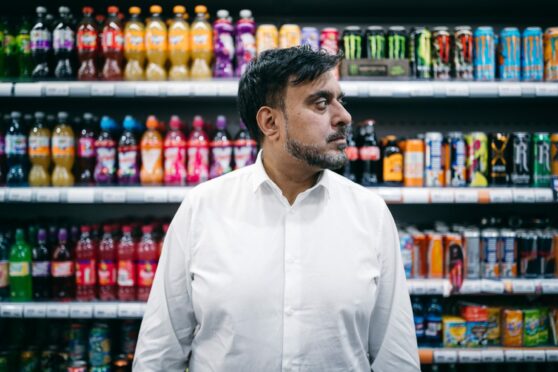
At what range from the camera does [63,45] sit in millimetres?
2553

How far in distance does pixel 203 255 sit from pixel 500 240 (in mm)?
1818

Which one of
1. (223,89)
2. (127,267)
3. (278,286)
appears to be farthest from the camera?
(127,267)

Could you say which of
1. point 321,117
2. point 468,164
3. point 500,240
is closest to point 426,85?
point 468,164

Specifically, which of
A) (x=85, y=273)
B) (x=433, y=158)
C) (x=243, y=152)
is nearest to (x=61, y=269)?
(x=85, y=273)

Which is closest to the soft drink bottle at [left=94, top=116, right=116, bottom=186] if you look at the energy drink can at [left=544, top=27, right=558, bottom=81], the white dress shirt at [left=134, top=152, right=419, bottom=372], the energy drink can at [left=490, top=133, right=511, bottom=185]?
the white dress shirt at [left=134, top=152, right=419, bottom=372]

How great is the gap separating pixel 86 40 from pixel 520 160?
2.33 meters

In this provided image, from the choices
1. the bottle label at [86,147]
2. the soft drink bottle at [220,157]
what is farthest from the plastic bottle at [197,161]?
the bottle label at [86,147]

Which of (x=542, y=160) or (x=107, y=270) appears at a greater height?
(x=542, y=160)

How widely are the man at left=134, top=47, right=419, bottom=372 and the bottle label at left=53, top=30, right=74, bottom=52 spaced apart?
4.99ft

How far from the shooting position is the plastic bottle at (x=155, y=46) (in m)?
2.53

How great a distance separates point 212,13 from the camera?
9.73 ft

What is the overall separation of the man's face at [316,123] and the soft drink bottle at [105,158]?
1.49 metres

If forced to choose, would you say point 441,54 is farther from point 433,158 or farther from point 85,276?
point 85,276

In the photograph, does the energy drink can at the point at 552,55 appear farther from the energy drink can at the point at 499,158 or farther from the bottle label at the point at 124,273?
the bottle label at the point at 124,273
